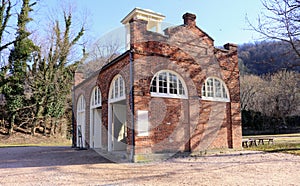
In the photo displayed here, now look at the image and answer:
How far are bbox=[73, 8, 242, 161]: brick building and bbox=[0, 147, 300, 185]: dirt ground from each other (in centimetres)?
122

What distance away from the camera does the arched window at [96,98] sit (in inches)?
520

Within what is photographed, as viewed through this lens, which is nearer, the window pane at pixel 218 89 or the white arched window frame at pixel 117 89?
the white arched window frame at pixel 117 89

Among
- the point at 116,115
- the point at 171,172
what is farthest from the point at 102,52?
the point at 171,172

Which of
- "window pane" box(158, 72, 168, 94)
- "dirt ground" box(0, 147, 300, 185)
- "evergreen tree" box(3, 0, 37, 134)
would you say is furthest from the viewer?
"evergreen tree" box(3, 0, 37, 134)

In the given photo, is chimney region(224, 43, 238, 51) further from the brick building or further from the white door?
the white door

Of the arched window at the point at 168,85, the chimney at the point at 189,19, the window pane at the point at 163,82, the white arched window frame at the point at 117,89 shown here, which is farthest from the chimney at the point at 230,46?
the white arched window frame at the point at 117,89

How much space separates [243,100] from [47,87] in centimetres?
2426

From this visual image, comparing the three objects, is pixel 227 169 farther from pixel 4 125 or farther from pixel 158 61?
pixel 4 125

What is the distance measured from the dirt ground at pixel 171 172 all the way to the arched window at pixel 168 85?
8.47 feet

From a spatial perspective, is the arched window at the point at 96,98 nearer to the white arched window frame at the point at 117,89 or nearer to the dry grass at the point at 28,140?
the white arched window frame at the point at 117,89

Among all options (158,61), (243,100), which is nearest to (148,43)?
(158,61)

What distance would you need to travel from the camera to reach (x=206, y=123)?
11383mm

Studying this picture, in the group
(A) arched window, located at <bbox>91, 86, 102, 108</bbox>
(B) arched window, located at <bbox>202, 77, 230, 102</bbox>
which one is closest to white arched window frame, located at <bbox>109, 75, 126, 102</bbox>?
(A) arched window, located at <bbox>91, 86, 102, 108</bbox>

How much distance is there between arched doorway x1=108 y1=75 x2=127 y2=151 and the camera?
10904mm
